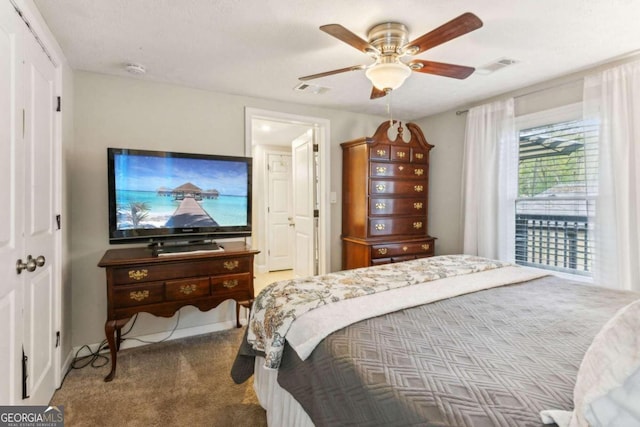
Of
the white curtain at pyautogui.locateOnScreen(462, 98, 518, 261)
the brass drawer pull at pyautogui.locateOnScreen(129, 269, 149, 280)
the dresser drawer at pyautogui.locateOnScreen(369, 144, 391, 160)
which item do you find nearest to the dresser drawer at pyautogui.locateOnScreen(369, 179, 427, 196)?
the dresser drawer at pyautogui.locateOnScreen(369, 144, 391, 160)

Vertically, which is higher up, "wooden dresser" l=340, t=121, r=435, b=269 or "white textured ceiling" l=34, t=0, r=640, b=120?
"white textured ceiling" l=34, t=0, r=640, b=120

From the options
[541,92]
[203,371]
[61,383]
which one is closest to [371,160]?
[541,92]

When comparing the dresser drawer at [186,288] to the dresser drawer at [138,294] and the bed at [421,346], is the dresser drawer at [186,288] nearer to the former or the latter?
the dresser drawer at [138,294]

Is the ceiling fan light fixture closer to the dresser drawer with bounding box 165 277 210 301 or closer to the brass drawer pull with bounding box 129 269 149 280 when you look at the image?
the dresser drawer with bounding box 165 277 210 301

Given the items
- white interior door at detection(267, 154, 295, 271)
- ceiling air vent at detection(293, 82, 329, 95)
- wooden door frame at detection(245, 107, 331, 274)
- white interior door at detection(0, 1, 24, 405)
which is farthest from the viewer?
white interior door at detection(267, 154, 295, 271)

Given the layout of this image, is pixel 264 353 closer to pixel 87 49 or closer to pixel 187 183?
pixel 187 183

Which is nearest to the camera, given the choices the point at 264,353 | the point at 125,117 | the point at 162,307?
the point at 264,353

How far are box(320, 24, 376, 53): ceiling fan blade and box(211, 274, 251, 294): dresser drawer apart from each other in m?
1.83

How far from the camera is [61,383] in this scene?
214cm

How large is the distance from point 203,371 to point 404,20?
2.68 meters

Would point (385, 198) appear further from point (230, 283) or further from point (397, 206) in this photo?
point (230, 283)

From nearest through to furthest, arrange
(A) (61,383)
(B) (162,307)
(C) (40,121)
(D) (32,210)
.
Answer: (D) (32,210) < (C) (40,121) < (A) (61,383) < (B) (162,307)

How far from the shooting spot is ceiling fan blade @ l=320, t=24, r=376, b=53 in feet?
5.05

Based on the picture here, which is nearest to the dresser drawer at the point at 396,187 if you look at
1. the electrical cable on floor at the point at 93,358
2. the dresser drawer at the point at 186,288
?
the dresser drawer at the point at 186,288
